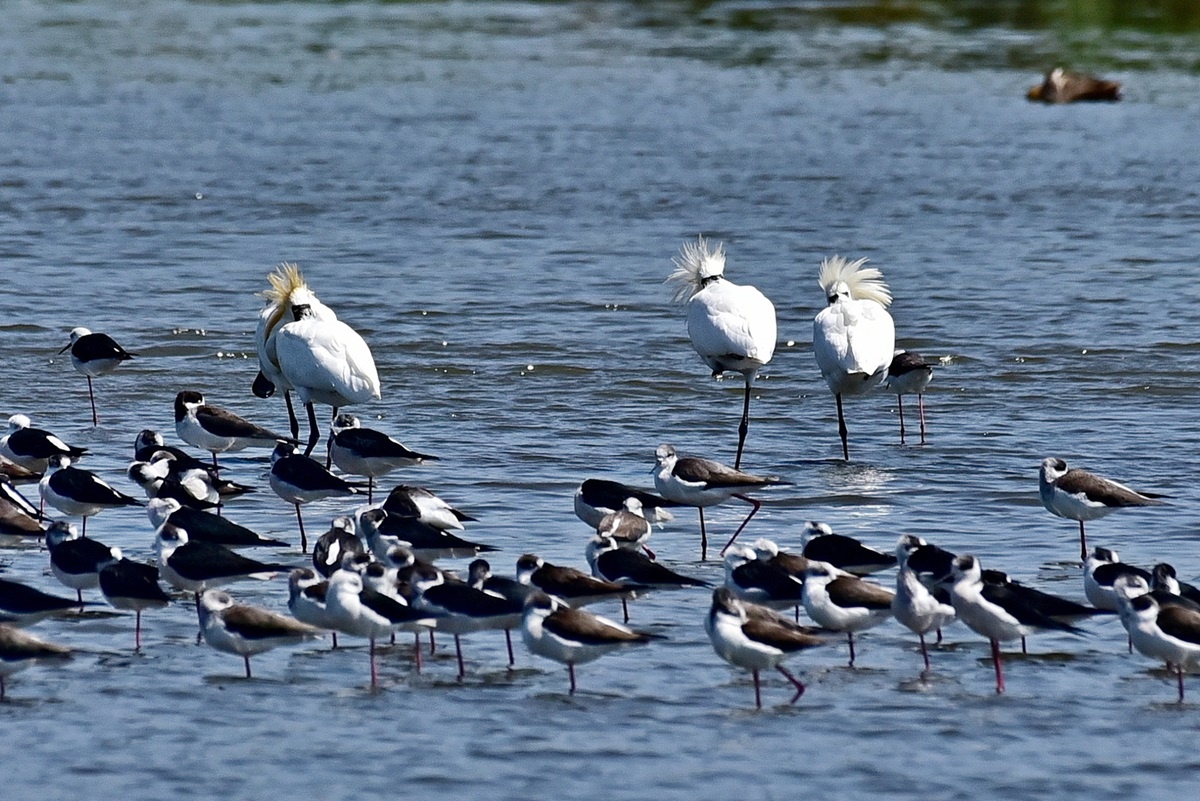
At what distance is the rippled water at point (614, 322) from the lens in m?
8.58

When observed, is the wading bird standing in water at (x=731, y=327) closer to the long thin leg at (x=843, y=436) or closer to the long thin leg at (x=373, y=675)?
the long thin leg at (x=843, y=436)

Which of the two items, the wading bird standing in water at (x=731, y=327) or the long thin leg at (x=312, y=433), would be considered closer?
the long thin leg at (x=312, y=433)

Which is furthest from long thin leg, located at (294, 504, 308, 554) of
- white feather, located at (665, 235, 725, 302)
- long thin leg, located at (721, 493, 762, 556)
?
white feather, located at (665, 235, 725, 302)

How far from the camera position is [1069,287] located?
21.8 meters

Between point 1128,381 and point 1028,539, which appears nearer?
point 1028,539

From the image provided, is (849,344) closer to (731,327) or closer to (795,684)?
(731,327)

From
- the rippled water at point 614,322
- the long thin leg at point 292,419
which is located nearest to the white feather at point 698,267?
the rippled water at point 614,322

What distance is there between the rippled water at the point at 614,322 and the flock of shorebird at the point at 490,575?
26 cm

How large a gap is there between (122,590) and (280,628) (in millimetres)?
915

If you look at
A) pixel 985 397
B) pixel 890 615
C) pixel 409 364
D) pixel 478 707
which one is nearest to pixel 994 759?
pixel 890 615

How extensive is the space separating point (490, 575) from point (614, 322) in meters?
9.96

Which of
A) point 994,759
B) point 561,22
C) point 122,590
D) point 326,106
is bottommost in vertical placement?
point 994,759

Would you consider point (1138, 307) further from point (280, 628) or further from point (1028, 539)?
point (280, 628)

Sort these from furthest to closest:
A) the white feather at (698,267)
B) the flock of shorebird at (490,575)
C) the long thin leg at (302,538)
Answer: the white feather at (698,267)
the long thin leg at (302,538)
the flock of shorebird at (490,575)
